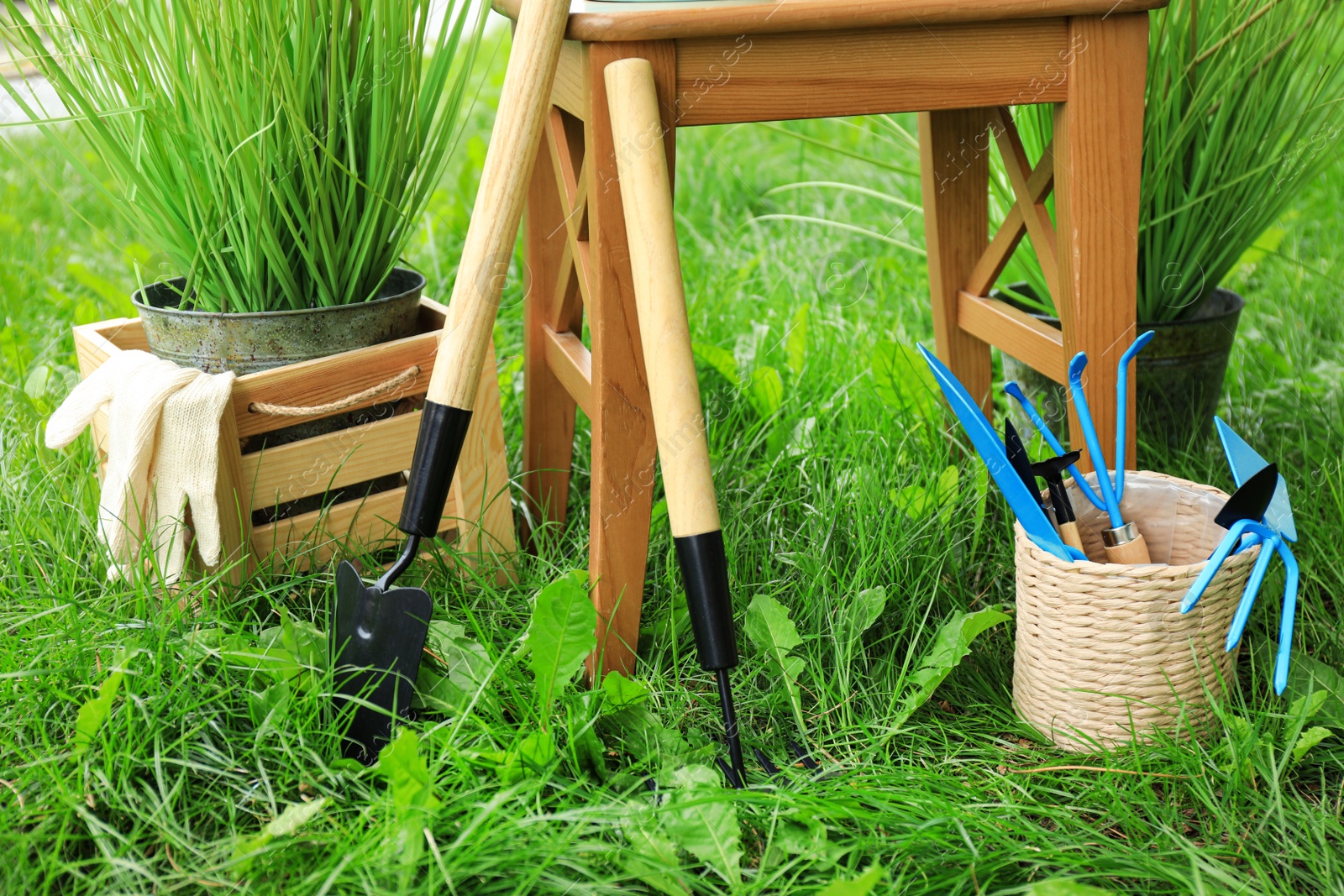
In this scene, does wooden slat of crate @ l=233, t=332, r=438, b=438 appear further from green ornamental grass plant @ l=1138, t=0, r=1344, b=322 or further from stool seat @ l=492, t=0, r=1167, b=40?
green ornamental grass plant @ l=1138, t=0, r=1344, b=322

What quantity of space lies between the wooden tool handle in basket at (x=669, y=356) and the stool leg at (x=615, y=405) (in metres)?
0.03

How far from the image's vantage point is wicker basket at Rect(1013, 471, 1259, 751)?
1062 mm

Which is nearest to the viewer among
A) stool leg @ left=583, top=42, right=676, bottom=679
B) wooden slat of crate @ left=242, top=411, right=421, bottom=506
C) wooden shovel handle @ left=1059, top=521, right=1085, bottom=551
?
stool leg @ left=583, top=42, right=676, bottom=679

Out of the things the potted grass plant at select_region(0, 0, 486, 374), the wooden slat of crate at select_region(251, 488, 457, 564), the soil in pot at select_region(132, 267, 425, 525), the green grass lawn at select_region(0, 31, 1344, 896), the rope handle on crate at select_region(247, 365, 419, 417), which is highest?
the potted grass plant at select_region(0, 0, 486, 374)

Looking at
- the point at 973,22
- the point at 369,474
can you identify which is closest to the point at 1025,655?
the point at 973,22

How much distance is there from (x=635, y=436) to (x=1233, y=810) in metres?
0.69

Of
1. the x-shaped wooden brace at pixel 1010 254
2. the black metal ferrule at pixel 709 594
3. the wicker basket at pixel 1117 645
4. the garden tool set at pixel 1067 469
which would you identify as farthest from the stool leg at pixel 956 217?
the black metal ferrule at pixel 709 594

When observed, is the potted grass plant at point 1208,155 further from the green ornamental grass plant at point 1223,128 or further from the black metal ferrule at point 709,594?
the black metal ferrule at point 709,594

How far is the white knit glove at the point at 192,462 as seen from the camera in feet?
3.82

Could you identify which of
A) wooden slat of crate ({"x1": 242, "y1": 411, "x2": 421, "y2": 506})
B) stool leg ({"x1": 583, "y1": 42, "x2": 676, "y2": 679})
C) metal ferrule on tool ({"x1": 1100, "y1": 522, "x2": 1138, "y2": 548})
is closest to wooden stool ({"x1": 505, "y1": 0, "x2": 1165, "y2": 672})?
stool leg ({"x1": 583, "y1": 42, "x2": 676, "y2": 679})

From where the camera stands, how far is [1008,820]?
1.02m

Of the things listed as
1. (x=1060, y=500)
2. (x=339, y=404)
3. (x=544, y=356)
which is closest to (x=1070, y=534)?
(x=1060, y=500)

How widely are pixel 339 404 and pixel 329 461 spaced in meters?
0.08

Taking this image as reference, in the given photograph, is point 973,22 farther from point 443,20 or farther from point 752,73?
point 443,20
